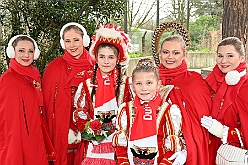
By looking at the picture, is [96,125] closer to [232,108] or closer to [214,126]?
[214,126]

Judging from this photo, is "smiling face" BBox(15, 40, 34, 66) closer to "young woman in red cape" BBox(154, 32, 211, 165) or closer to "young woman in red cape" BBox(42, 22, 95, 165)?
"young woman in red cape" BBox(42, 22, 95, 165)

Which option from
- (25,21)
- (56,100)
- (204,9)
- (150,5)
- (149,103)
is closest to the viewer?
(149,103)

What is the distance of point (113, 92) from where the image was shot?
2770 mm

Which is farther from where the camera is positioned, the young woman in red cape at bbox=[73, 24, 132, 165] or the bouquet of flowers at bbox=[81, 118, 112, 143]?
the young woman in red cape at bbox=[73, 24, 132, 165]

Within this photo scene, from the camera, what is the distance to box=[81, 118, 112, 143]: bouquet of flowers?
255cm

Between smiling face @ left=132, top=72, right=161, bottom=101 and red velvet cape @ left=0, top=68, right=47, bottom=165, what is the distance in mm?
1088

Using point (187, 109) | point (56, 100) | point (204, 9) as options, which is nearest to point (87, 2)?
point (56, 100)

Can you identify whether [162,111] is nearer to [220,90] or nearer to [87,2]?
[220,90]

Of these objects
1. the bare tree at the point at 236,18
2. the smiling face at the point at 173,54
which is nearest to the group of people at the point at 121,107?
the smiling face at the point at 173,54

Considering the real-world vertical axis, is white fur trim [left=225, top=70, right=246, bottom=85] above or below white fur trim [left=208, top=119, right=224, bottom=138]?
above

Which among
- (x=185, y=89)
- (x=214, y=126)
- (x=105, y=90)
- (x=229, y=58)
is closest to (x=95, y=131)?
(x=105, y=90)

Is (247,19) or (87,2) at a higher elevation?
(87,2)

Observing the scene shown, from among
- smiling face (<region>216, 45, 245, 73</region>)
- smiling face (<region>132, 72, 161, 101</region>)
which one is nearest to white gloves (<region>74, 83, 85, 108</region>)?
smiling face (<region>132, 72, 161, 101</region>)

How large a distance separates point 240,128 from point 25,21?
293 centimetres
